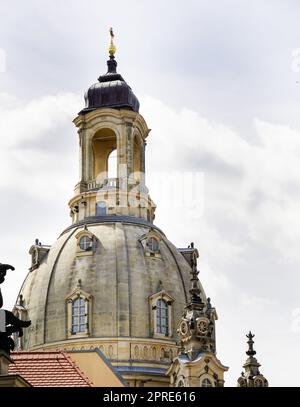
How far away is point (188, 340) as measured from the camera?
251 feet

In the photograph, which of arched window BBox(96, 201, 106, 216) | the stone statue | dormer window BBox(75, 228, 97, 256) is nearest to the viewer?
the stone statue

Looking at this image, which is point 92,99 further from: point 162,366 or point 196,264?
point 162,366

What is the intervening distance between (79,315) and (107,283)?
2.56 meters

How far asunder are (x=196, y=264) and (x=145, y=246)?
3594 millimetres

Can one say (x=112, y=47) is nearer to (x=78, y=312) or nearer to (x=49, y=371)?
(x=78, y=312)

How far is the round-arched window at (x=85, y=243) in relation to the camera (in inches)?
→ 3378

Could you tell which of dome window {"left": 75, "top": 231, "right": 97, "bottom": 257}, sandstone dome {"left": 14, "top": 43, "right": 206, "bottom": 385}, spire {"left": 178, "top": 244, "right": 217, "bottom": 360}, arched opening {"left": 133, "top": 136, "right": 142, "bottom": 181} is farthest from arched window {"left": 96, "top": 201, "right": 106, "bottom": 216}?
spire {"left": 178, "top": 244, "right": 217, "bottom": 360}

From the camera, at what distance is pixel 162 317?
276 feet

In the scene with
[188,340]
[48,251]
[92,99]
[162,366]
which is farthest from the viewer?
[92,99]

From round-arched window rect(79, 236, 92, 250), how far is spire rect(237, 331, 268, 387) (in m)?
12.5

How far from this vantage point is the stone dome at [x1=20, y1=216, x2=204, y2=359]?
8281 cm

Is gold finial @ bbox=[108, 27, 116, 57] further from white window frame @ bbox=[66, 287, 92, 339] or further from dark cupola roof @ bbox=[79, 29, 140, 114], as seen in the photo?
white window frame @ bbox=[66, 287, 92, 339]
